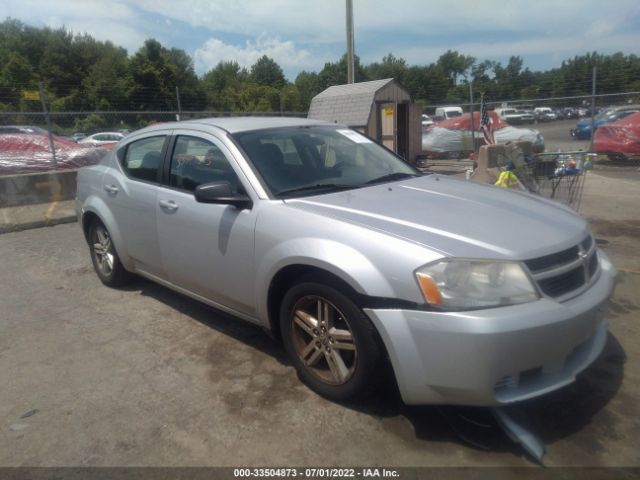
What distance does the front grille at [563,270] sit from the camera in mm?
2428

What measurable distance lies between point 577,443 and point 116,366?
2.90 metres

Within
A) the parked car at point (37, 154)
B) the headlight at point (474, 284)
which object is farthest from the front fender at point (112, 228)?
the parked car at point (37, 154)

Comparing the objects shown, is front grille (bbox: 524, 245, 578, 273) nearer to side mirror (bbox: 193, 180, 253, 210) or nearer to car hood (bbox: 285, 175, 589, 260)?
car hood (bbox: 285, 175, 589, 260)

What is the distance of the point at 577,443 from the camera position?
2500 millimetres

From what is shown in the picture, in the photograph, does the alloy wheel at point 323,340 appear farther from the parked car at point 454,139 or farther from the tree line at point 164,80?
the tree line at point 164,80

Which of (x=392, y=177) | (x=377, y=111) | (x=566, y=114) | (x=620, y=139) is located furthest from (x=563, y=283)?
(x=566, y=114)

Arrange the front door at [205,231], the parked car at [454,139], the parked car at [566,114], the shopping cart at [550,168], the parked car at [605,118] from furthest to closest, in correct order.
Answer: the parked car at [566,114] < the parked car at [605,118] < the parked car at [454,139] < the shopping cart at [550,168] < the front door at [205,231]

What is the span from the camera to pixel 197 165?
3.76 m

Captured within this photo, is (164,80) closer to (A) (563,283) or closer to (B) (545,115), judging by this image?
(B) (545,115)

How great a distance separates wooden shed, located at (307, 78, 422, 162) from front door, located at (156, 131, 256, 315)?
914 centimetres

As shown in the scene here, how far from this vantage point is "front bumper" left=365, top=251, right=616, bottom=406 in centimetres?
224

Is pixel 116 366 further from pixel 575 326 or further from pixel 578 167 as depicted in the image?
pixel 578 167

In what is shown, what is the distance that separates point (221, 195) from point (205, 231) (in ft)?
1.38

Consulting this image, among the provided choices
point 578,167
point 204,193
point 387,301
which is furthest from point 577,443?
point 578,167
